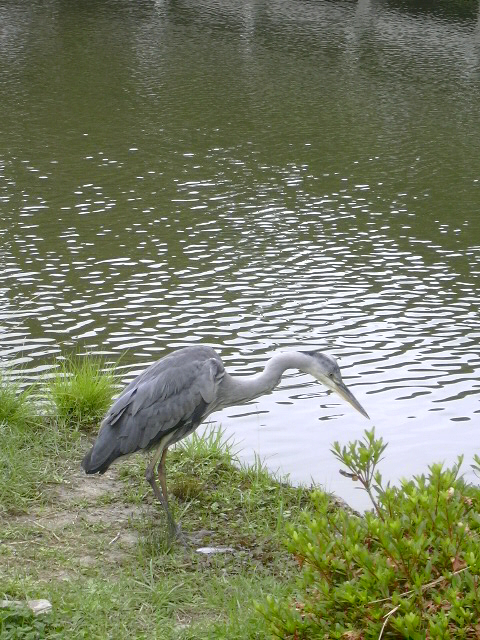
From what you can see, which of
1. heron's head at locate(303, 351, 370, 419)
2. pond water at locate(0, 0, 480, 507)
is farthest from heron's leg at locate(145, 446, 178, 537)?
A: pond water at locate(0, 0, 480, 507)

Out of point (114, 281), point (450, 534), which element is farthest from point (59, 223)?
point (450, 534)

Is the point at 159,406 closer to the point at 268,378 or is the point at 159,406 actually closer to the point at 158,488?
the point at 158,488

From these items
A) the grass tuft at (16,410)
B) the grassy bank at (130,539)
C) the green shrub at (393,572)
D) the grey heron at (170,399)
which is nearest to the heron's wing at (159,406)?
the grey heron at (170,399)

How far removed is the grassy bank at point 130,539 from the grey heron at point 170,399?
0.82ft

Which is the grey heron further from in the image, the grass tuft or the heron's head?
the grass tuft

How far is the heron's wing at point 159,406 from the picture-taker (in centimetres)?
505

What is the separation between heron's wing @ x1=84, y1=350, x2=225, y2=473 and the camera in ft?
16.6

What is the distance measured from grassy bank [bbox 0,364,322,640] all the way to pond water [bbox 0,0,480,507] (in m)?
0.74

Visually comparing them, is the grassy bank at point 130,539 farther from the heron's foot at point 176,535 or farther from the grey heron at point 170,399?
the grey heron at point 170,399

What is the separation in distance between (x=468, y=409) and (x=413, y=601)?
165 inches

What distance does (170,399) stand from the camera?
5148mm

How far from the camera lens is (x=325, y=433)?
6832 millimetres

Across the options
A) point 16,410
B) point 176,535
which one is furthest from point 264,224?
point 176,535

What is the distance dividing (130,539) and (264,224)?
632cm
